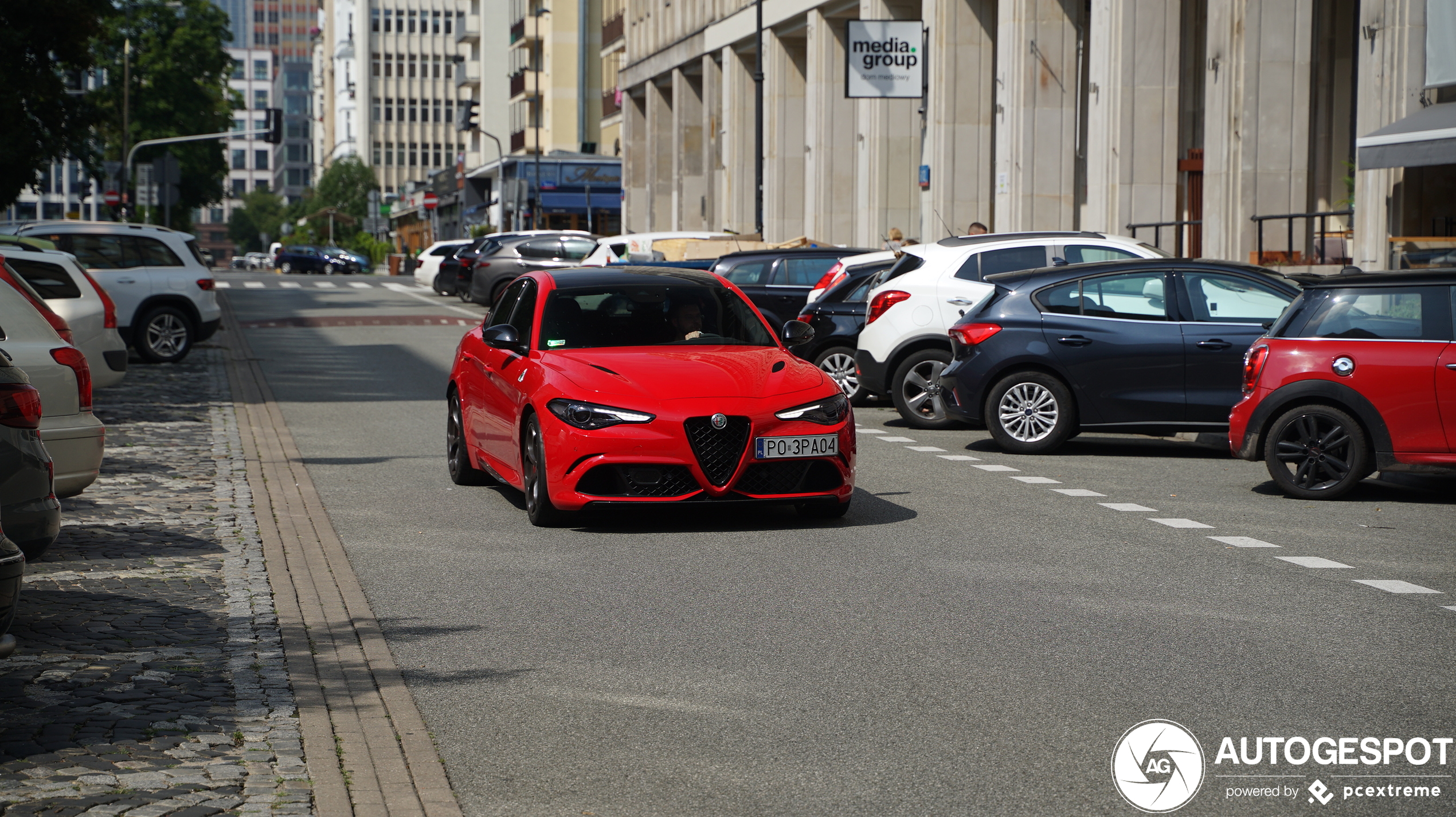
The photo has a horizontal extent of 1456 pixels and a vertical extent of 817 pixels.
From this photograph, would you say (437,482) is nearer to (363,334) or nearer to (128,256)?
(128,256)

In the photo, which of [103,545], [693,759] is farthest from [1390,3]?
[693,759]

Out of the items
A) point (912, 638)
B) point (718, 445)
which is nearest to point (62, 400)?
point (718, 445)

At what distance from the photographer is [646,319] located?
1105 centimetres

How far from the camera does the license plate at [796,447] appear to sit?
997cm

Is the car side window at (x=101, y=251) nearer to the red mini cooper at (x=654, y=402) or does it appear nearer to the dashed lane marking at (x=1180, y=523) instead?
the red mini cooper at (x=654, y=402)

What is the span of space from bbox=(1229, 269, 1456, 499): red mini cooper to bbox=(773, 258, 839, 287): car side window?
959 centimetres

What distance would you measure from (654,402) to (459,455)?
292 cm

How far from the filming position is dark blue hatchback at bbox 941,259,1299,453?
14148 mm

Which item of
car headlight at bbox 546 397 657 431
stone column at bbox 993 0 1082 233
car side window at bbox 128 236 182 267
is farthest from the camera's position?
stone column at bbox 993 0 1082 233

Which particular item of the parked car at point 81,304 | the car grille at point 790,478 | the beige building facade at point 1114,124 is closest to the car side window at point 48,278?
the parked car at point 81,304

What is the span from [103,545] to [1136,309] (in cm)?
839

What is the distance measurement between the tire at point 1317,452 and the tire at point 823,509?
306 centimetres

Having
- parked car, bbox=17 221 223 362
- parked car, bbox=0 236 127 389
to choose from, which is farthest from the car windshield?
parked car, bbox=17 221 223 362

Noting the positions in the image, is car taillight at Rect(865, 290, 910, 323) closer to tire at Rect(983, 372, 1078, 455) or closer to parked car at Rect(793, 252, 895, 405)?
parked car at Rect(793, 252, 895, 405)
